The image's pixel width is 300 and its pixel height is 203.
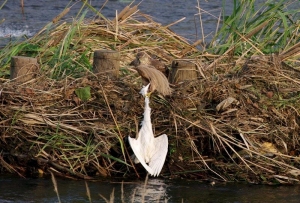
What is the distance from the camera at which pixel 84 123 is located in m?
5.69

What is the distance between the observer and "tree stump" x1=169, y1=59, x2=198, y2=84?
6.08m

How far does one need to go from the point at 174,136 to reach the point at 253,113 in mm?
741

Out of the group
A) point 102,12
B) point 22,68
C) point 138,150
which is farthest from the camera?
point 102,12

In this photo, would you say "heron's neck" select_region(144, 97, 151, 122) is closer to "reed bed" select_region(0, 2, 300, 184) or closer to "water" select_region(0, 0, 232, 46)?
"reed bed" select_region(0, 2, 300, 184)

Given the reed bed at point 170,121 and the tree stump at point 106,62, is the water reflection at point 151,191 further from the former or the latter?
the tree stump at point 106,62

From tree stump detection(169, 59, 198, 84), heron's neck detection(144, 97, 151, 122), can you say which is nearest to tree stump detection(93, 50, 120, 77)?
tree stump detection(169, 59, 198, 84)

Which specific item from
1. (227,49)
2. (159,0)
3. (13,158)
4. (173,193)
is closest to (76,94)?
(13,158)

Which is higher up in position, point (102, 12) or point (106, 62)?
point (102, 12)

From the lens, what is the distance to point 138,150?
5398mm

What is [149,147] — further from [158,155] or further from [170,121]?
[170,121]

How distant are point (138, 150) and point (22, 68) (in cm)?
136

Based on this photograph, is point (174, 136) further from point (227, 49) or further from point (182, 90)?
point (227, 49)

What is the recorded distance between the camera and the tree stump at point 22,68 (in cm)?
603

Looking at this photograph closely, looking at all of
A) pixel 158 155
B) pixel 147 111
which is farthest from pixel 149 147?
pixel 147 111
